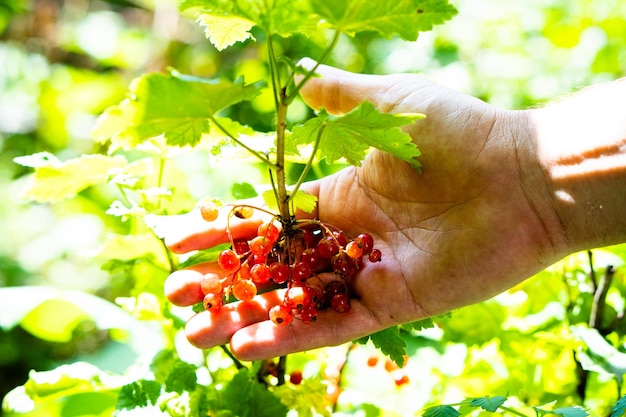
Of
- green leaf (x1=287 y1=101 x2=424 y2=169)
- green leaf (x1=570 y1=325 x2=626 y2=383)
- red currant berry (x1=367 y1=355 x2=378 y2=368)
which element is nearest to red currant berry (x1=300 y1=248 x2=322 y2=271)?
green leaf (x1=287 y1=101 x2=424 y2=169)

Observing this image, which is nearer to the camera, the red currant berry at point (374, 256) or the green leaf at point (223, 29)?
the green leaf at point (223, 29)

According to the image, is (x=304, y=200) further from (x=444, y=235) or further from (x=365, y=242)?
(x=444, y=235)

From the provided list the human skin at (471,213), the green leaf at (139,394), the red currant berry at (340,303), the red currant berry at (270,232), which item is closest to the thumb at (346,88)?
the human skin at (471,213)

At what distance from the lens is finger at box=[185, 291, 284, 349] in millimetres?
1146

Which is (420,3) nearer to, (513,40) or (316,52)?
(513,40)

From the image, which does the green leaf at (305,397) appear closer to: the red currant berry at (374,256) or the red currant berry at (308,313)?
the red currant berry at (308,313)

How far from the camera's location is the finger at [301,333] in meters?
1.12

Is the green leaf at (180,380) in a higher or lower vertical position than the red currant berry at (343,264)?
lower

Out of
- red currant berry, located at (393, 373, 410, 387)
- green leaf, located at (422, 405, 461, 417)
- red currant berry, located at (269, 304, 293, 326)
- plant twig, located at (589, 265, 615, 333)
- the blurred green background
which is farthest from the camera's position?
the blurred green background

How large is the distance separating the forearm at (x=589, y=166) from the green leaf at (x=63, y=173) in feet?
2.97

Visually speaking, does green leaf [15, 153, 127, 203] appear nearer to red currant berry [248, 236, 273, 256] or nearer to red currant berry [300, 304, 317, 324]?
red currant berry [248, 236, 273, 256]

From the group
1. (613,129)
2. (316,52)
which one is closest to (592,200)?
(613,129)

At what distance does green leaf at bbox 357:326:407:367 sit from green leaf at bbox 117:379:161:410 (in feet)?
1.36

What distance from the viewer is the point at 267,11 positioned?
87 cm
